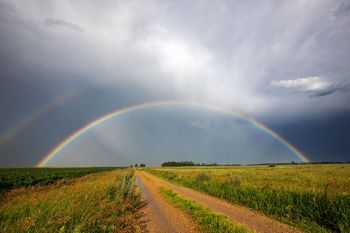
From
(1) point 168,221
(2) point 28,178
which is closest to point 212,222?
(1) point 168,221

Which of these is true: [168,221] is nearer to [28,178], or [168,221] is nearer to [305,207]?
[305,207]

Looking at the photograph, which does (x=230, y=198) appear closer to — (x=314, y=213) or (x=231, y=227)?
(x=314, y=213)

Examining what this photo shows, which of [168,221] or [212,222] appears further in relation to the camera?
[168,221]

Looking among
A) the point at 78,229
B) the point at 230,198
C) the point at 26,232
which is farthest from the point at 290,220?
the point at 26,232

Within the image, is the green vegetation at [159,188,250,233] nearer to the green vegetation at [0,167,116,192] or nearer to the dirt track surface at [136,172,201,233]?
the dirt track surface at [136,172,201,233]

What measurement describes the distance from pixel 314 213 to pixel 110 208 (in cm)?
847

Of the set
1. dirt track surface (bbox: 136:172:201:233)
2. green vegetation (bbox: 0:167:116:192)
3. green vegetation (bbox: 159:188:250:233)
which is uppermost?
green vegetation (bbox: 0:167:116:192)

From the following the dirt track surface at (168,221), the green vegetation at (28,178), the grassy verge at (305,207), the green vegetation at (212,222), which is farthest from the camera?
the green vegetation at (28,178)

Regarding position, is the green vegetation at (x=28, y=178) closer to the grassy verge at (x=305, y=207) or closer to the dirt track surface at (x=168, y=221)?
the dirt track surface at (x=168, y=221)

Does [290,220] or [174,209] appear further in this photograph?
[174,209]

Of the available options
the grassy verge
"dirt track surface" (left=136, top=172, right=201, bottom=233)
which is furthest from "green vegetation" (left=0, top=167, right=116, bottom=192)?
the grassy verge

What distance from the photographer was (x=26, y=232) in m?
5.50

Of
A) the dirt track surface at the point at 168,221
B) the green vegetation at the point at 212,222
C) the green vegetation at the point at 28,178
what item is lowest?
the dirt track surface at the point at 168,221

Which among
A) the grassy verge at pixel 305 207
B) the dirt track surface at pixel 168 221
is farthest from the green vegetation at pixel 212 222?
the grassy verge at pixel 305 207
